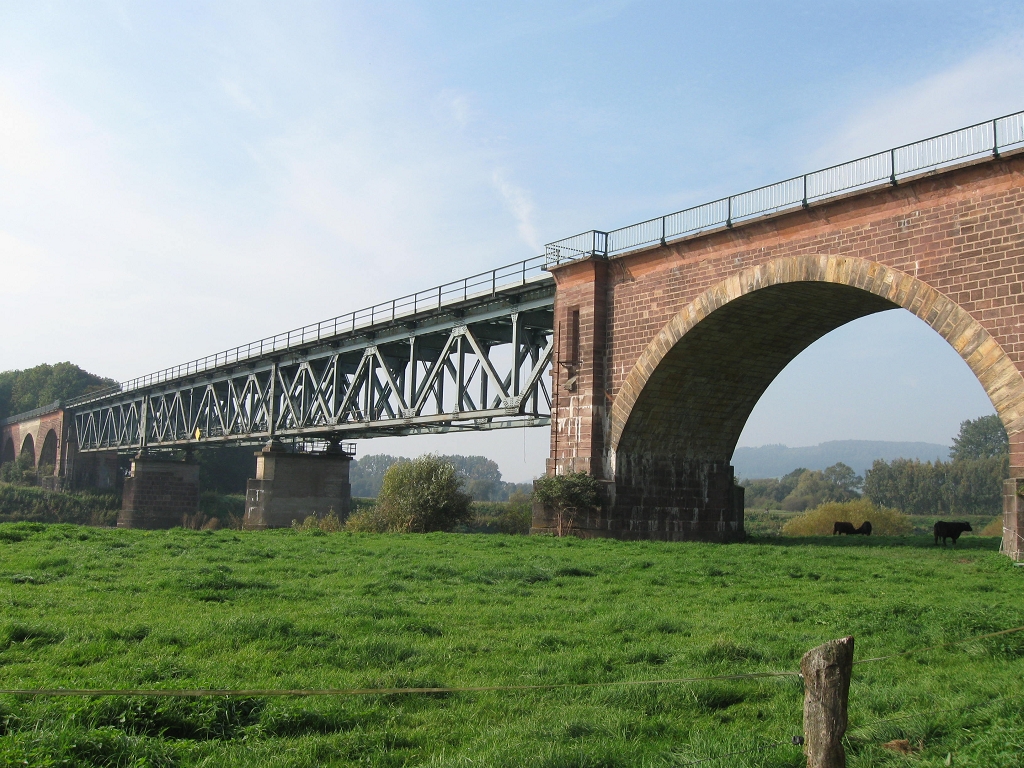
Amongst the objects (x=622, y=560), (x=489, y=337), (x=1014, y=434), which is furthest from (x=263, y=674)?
(x=489, y=337)

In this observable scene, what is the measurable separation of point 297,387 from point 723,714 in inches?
1617

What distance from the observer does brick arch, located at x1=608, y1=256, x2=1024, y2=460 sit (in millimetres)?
17266

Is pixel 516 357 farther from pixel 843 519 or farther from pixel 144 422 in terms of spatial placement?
pixel 144 422

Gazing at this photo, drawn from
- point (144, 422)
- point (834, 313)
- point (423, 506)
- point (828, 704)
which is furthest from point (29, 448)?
point (828, 704)

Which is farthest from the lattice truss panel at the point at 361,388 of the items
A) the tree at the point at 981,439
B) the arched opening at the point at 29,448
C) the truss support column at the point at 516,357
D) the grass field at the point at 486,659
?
the tree at the point at 981,439

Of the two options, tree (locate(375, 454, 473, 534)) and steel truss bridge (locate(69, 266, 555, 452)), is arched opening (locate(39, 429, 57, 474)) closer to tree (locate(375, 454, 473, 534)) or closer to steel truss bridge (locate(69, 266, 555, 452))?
steel truss bridge (locate(69, 266, 555, 452))

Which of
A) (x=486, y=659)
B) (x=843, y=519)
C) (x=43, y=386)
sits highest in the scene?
(x=43, y=386)

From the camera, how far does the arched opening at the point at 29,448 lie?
8912 centimetres

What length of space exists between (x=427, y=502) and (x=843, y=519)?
22.5 meters

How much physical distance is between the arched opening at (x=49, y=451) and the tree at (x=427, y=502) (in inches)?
2619

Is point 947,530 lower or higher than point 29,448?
lower

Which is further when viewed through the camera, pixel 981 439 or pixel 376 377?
pixel 981 439

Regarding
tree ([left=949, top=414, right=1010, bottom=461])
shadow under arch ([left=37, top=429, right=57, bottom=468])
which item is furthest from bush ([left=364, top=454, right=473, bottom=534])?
tree ([left=949, top=414, right=1010, bottom=461])

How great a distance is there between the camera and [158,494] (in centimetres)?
6116
